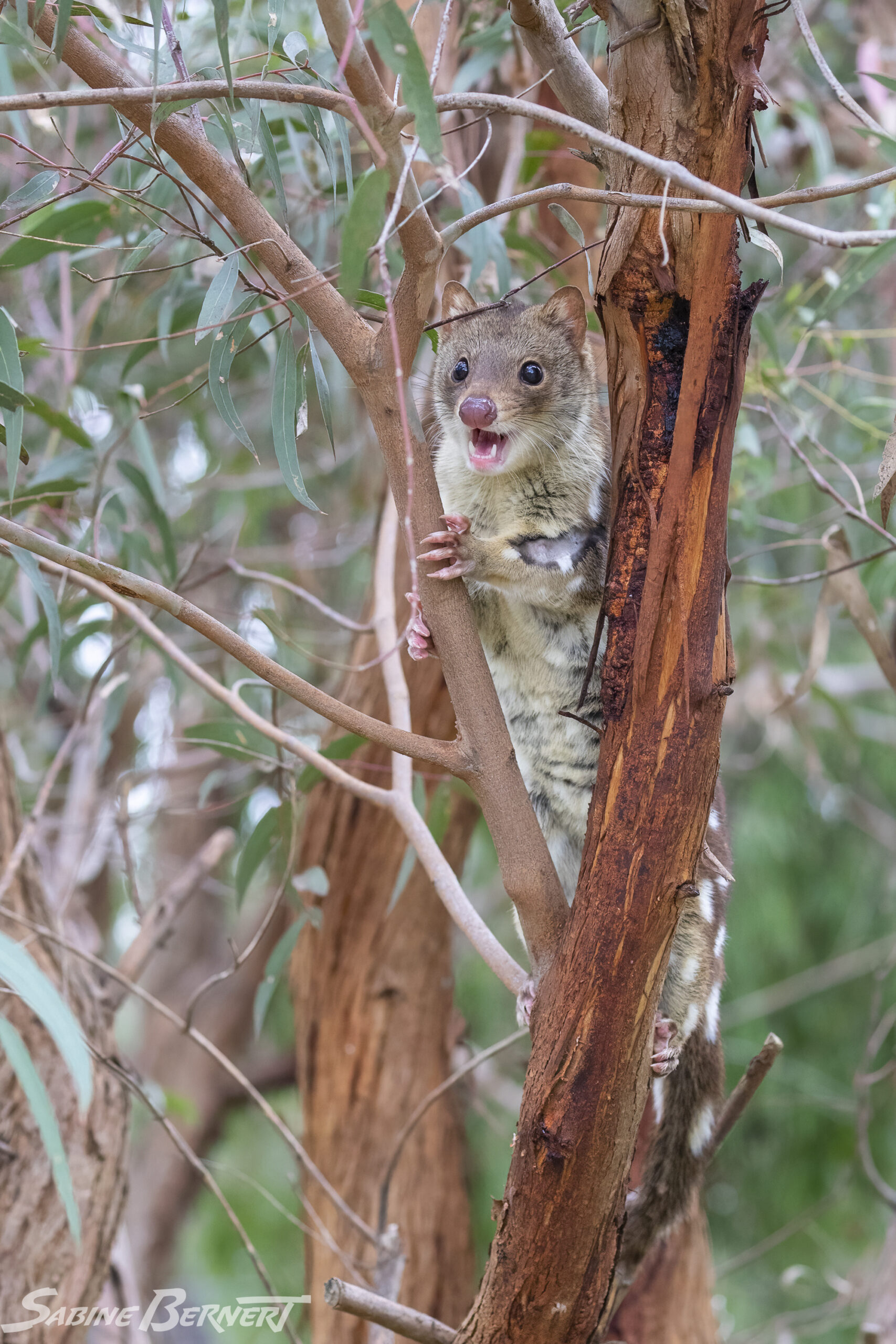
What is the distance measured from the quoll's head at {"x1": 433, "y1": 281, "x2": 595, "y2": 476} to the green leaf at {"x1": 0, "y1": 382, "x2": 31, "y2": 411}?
0.99 metres

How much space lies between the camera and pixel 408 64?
1.30 m

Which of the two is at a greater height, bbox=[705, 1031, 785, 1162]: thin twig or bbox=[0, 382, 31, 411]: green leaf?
bbox=[0, 382, 31, 411]: green leaf

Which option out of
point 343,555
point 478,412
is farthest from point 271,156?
point 343,555

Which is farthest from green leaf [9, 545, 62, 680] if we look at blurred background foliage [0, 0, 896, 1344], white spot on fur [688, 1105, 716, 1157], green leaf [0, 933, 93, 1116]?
white spot on fur [688, 1105, 716, 1157]

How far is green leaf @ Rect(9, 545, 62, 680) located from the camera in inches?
85.4

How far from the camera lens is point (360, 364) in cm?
169

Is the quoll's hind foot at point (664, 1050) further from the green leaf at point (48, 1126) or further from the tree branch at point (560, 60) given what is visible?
the tree branch at point (560, 60)

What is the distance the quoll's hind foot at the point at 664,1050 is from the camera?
2.16 metres

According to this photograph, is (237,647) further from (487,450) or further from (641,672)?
(487,450)

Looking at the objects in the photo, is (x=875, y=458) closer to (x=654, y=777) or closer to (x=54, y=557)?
(x=654, y=777)

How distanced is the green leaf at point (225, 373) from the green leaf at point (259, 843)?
1097mm

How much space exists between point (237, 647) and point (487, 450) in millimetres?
1135

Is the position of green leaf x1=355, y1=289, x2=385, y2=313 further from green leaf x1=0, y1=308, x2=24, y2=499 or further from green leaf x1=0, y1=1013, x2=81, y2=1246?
green leaf x1=0, y1=1013, x2=81, y2=1246

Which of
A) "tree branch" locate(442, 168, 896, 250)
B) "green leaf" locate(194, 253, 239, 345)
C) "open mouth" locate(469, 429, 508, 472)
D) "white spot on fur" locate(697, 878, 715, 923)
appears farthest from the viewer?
"open mouth" locate(469, 429, 508, 472)
